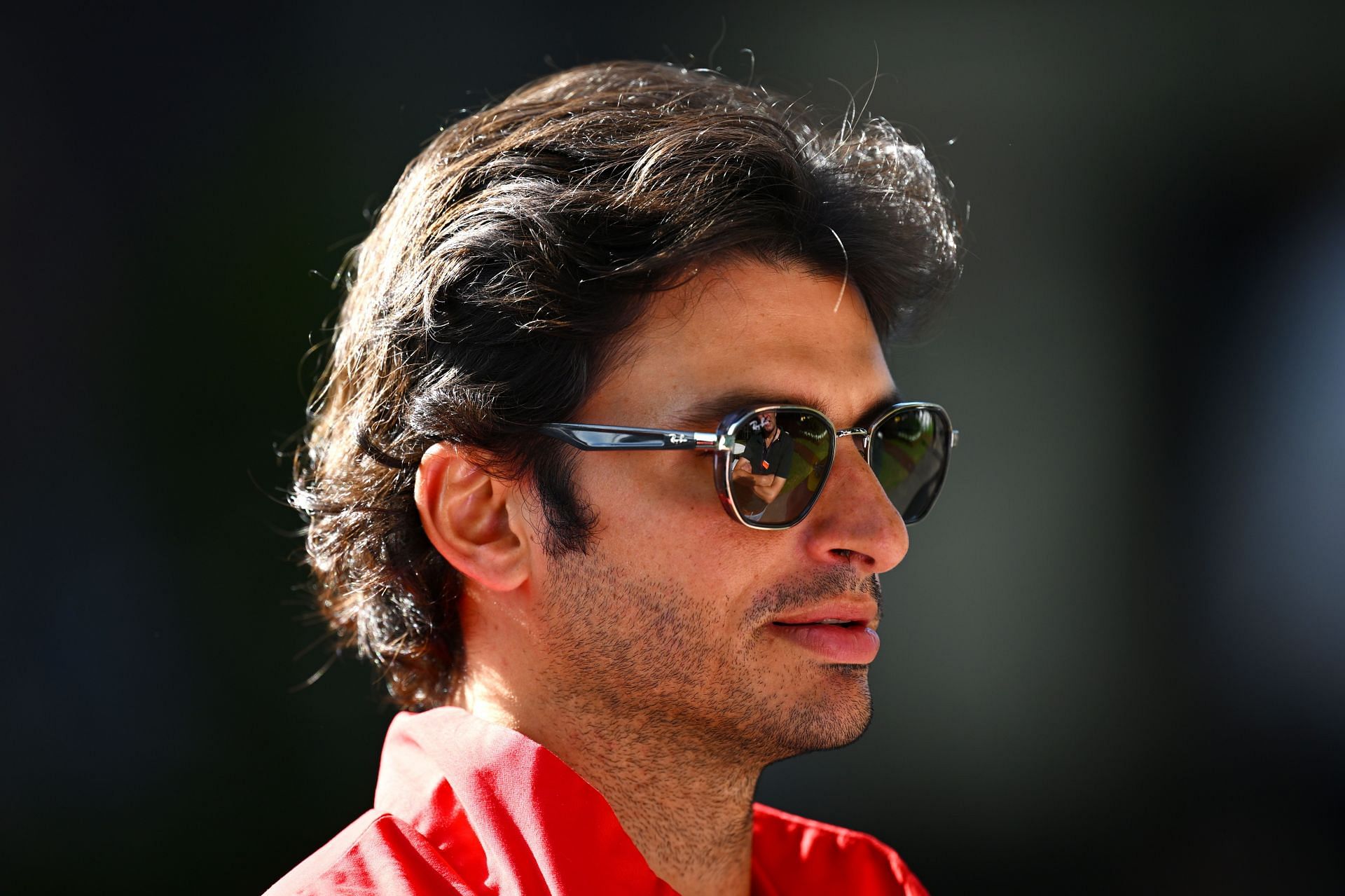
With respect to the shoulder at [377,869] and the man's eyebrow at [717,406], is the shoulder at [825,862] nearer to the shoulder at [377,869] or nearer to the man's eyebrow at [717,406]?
the shoulder at [377,869]

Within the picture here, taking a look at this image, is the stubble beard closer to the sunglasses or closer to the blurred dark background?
the sunglasses

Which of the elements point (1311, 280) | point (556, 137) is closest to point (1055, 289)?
point (1311, 280)

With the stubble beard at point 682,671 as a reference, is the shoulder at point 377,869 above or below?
below

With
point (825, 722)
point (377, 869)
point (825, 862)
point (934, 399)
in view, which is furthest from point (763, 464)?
point (934, 399)

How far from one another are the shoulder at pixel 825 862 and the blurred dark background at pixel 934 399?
145 centimetres

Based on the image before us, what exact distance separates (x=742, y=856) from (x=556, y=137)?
4.33 feet

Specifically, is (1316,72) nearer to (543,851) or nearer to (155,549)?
(543,851)

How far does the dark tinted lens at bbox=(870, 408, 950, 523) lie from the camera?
209cm

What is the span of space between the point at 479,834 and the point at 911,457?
3.36 feet

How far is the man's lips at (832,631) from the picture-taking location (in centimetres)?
190

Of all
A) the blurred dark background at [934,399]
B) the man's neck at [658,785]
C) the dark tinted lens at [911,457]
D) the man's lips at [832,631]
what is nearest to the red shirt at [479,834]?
the man's neck at [658,785]

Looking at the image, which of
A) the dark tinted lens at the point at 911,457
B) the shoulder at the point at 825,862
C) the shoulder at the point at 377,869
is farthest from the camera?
the shoulder at the point at 825,862

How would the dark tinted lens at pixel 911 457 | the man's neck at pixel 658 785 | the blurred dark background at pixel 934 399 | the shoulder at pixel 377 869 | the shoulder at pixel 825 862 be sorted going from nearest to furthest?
the shoulder at pixel 377 869 → the man's neck at pixel 658 785 → the dark tinted lens at pixel 911 457 → the shoulder at pixel 825 862 → the blurred dark background at pixel 934 399

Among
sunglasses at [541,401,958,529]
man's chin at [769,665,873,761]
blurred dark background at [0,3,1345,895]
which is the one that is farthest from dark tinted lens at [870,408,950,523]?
blurred dark background at [0,3,1345,895]
